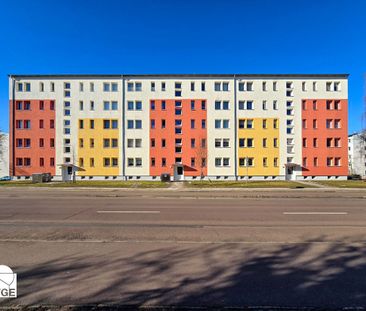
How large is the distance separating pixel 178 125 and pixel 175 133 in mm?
1503

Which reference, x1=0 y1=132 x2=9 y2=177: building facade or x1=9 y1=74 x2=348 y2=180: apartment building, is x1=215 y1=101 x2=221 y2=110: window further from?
x1=0 y1=132 x2=9 y2=177: building facade

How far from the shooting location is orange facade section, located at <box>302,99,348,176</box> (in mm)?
36000

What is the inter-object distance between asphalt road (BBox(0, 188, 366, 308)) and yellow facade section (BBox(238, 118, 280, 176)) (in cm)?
2829

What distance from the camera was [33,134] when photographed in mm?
36156

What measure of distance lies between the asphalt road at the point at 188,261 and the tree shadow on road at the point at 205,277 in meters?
0.02

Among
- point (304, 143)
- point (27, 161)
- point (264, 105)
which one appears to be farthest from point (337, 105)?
point (27, 161)

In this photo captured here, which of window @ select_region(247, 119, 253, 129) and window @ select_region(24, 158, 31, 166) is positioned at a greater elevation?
window @ select_region(247, 119, 253, 129)

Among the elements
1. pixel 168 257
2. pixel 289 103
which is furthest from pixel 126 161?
pixel 168 257

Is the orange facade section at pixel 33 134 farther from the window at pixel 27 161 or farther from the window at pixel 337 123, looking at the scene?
the window at pixel 337 123

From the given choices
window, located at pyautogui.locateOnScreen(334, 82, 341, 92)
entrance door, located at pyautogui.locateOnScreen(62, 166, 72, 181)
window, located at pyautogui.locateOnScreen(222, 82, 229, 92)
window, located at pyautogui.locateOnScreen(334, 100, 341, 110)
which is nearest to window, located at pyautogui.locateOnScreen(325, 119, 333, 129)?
window, located at pyautogui.locateOnScreen(334, 100, 341, 110)

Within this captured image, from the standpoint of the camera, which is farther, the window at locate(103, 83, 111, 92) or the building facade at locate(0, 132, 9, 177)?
the building facade at locate(0, 132, 9, 177)

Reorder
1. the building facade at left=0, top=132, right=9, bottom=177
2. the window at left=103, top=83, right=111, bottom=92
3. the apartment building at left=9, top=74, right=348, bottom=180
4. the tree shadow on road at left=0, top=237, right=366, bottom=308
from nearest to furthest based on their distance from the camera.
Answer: the tree shadow on road at left=0, top=237, right=366, bottom=308
the apartment building at left=9, top=74, right=348, bottom=180
the window at left=103, top=83, right=111, bottom=92
the building facade at left=0, top=132, right=9, bottom=177

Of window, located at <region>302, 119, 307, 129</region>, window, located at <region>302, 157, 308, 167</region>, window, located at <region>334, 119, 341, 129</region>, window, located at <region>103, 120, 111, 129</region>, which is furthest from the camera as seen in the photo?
window, located at <region>103, 120, 111, 129</region>

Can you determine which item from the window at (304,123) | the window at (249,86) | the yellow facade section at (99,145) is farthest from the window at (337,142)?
the yellow facade section at (99,145)
